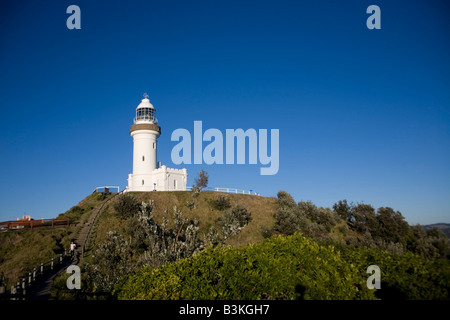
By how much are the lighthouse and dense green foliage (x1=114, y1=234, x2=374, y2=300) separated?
35.9 m

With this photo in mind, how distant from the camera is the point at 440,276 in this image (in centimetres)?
879

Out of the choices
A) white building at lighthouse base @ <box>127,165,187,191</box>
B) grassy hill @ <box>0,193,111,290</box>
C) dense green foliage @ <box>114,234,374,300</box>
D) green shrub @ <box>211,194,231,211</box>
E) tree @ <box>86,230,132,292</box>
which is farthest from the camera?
white building at lighthouse base @ <box>127,165,187,191</box>

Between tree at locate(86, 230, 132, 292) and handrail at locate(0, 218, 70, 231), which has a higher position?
handrail at locate(0, 218, 70, 231)

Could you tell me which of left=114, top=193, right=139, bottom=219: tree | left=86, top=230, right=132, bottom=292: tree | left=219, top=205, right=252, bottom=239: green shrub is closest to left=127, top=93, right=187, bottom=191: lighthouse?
left=114, top=193, right=139, bottom=219: tree

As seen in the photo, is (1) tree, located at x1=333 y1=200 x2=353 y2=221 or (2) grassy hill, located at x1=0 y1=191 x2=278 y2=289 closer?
(2) grassy hill, located at x1=0 y1=191 x2=278 y2=289

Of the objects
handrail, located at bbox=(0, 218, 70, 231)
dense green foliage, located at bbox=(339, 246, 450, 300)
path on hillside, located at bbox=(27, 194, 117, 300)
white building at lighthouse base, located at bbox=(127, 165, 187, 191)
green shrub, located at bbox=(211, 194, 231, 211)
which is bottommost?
path on hillside, located at bbox=(27, 194, 117, 300)

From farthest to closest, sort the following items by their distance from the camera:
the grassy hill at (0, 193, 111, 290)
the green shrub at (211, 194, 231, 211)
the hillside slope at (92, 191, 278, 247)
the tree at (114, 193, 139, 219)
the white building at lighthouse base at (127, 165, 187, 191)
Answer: the white building at lighthouse base at (127, 165, 187, 191)
the green shrub at (211, 194, 231, 211)
the tree at (114, 193, 139, 219)
the hillside slope at (92, 191, 278, 247)
the grassy hill at (0, 193, 111, 290)

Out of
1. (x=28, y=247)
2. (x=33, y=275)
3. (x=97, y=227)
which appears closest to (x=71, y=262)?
(x=33, y=275)

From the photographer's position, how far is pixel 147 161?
1837 inches

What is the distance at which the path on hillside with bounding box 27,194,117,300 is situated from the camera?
55.6 feet

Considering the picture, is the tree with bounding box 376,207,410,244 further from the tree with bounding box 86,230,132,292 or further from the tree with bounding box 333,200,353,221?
the tree with bounding box 86,230,132,292

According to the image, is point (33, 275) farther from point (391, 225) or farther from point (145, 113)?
point (391, 225)

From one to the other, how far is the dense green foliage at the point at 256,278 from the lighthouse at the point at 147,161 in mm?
35933
